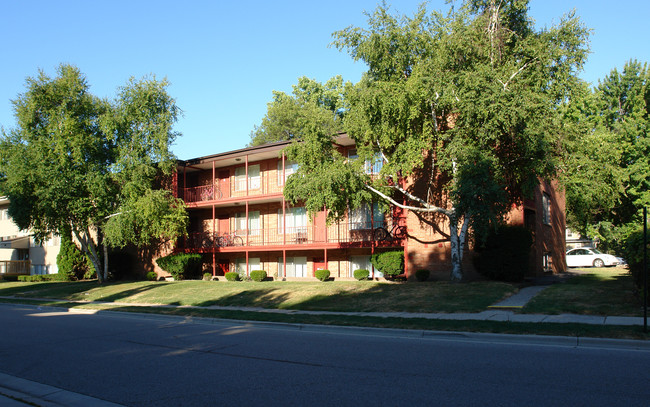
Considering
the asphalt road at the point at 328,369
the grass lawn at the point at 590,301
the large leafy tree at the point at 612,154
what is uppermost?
the large leafy tree at the point at 612,154

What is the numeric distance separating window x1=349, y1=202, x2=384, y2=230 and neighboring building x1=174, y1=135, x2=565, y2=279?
0.17 ft

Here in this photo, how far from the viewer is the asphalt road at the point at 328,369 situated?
6133 mm

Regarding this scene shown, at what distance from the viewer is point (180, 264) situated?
2944 cm

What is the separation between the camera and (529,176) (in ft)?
59.7

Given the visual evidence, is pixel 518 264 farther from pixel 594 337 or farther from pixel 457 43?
pixel 594 337

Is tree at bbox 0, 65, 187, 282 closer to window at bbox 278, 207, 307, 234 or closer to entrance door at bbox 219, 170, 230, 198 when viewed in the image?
entrance door at bbox 219, 170, 230, 198

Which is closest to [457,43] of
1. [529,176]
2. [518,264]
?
[529,176]

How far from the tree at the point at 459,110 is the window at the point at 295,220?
27.7ft

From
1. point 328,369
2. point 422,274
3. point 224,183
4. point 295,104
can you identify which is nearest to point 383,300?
point 422,274

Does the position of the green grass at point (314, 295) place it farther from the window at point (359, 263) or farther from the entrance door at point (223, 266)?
the window at point (359, 263)

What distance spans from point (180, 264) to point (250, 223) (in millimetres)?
4953

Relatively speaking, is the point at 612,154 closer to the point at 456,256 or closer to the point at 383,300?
the point at 456,256

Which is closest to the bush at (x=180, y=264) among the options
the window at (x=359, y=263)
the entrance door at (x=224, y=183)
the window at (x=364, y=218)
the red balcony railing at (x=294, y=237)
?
the red balcony railing at (x=294, y=237)

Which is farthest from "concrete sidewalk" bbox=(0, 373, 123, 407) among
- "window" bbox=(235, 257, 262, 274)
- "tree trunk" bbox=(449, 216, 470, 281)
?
"window" bbox=(235, 257, 262, 274)
